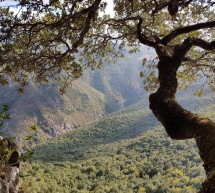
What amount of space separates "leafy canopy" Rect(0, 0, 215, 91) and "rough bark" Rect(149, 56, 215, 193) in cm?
62

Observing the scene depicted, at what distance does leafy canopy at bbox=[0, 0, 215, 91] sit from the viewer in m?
6.92

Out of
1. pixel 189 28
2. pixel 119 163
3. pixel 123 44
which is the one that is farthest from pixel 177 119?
pixel 119 163

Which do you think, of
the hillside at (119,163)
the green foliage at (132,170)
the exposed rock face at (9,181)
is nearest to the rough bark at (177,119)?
the exposed rock face at (9,181)

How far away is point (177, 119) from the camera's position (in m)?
5.70

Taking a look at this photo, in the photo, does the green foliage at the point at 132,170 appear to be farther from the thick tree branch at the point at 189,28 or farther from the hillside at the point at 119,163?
the thick tree branch at the point at 189,28

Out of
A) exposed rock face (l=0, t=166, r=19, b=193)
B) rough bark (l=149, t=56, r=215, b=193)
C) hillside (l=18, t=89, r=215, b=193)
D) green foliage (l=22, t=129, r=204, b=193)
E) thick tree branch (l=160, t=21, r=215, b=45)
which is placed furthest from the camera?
hillside (l=18, t=89, r=215, b=193)

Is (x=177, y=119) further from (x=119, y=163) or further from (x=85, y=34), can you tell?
(x=119, y=163)

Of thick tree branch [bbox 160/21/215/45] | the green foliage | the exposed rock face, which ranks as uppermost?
thick tree branch [bbox 160/21/215/45]

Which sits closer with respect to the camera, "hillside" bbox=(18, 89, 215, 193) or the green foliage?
the green foliage

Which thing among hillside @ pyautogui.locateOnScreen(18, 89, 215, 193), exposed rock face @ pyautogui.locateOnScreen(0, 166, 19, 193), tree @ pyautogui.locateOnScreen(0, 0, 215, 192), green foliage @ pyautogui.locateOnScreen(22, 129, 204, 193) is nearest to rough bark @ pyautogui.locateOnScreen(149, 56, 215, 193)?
tree @ pyautogui.locateOnScreen(0, 0, 215, 192)

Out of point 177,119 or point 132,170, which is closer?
point 177,119

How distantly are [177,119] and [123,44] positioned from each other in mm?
6397

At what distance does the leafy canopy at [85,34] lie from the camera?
6.92 metres

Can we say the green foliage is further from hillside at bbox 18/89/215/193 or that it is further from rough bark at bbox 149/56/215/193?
rough bark at bbox 149/56/215/193
